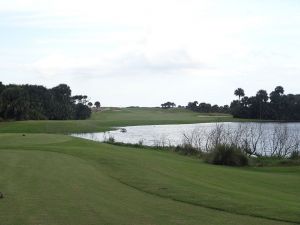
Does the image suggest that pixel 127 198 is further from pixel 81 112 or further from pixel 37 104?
pixel 81 112

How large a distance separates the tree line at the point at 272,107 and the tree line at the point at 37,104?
5342cm

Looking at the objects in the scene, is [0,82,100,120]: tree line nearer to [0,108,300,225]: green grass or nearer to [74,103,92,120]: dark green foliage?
[74,103,92,120]: dark green foliage

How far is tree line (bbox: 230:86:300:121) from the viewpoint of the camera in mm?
159500

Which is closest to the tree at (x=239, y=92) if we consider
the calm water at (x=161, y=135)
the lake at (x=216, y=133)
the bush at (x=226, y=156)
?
the calm water at (x=161, y=135)

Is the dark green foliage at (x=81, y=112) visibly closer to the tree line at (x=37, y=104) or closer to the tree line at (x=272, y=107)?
the tree line at (x=37, y=104)

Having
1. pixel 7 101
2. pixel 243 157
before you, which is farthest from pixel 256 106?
pixel 243 157

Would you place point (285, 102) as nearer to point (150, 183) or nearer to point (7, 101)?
point (7, 101)

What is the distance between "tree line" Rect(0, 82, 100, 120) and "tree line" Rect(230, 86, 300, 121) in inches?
2103

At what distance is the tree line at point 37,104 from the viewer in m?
112

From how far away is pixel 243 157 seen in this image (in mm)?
32438

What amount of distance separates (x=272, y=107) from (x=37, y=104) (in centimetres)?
7700

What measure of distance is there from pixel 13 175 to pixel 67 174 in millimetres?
1904

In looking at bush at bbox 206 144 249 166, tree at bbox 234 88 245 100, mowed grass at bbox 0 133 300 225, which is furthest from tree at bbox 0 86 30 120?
tree at bbox 234 88 245 100

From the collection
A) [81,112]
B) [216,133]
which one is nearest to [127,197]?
[216,133]
